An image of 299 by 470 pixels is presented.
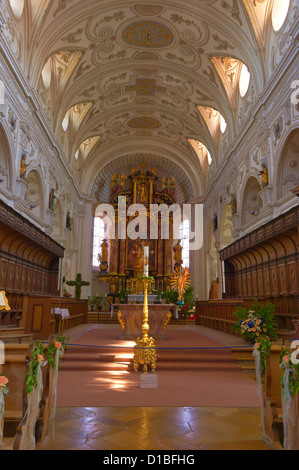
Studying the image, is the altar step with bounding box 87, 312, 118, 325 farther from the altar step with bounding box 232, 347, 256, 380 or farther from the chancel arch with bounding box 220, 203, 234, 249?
the altar step with bounding box 232, 347, 256, 380

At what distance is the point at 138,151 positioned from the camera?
2341 centimetres

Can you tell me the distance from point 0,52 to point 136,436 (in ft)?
30.8

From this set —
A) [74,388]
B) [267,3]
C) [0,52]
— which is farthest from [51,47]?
[74,388]

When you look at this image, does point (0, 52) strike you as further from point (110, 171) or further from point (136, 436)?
point (110, 171)

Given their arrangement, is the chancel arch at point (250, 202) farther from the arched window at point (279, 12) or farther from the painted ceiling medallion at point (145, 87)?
the painted ceiling medallion at point (145, 87)

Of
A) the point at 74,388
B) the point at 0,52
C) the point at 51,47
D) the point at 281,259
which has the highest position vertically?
the point at 51,47

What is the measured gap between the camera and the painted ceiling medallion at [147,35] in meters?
13.5

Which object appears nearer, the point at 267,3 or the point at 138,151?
the point at 267,3

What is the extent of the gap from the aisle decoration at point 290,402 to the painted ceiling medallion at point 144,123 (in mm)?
19310

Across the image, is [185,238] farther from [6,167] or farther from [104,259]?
[6,167]

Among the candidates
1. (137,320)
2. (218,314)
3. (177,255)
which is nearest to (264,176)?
(218,314)

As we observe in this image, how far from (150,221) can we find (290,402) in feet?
66.5

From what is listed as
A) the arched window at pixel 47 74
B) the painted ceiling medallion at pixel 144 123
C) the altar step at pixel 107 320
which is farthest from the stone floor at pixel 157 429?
the painted ceiling medallion at pixel 144 123
